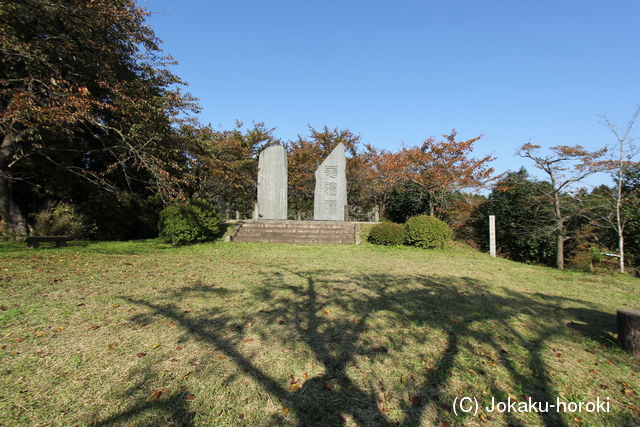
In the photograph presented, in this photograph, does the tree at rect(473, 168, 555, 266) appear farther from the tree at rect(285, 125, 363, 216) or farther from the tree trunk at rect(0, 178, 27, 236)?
the tree trunk at rect(0, 178, 27, 236)

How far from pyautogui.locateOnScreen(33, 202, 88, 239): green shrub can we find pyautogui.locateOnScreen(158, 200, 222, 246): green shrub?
2.94 m

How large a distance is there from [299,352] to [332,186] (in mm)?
12644

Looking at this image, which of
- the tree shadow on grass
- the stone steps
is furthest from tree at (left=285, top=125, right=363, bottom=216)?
the tree shadow on grass

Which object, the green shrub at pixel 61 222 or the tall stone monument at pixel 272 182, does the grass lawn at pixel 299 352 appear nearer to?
the green shrub at pixel 61 222

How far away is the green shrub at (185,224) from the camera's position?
10.7 metres

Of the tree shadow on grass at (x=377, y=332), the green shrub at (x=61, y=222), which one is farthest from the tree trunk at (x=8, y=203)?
the tree shadow on grass at (x=377, y=332)

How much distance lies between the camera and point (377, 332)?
3484 mm

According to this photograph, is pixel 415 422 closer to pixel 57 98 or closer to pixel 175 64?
pixel 57 98

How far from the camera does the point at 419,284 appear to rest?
5.65m

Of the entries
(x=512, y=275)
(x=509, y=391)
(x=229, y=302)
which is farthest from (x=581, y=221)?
(x=229, y=302)

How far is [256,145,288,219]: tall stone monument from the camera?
1525cm

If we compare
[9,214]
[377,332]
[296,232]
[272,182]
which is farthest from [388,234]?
[9,214]

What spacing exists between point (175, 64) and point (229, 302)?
11974mm

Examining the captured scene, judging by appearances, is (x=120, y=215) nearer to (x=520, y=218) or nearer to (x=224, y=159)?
(x=224, y=159)
